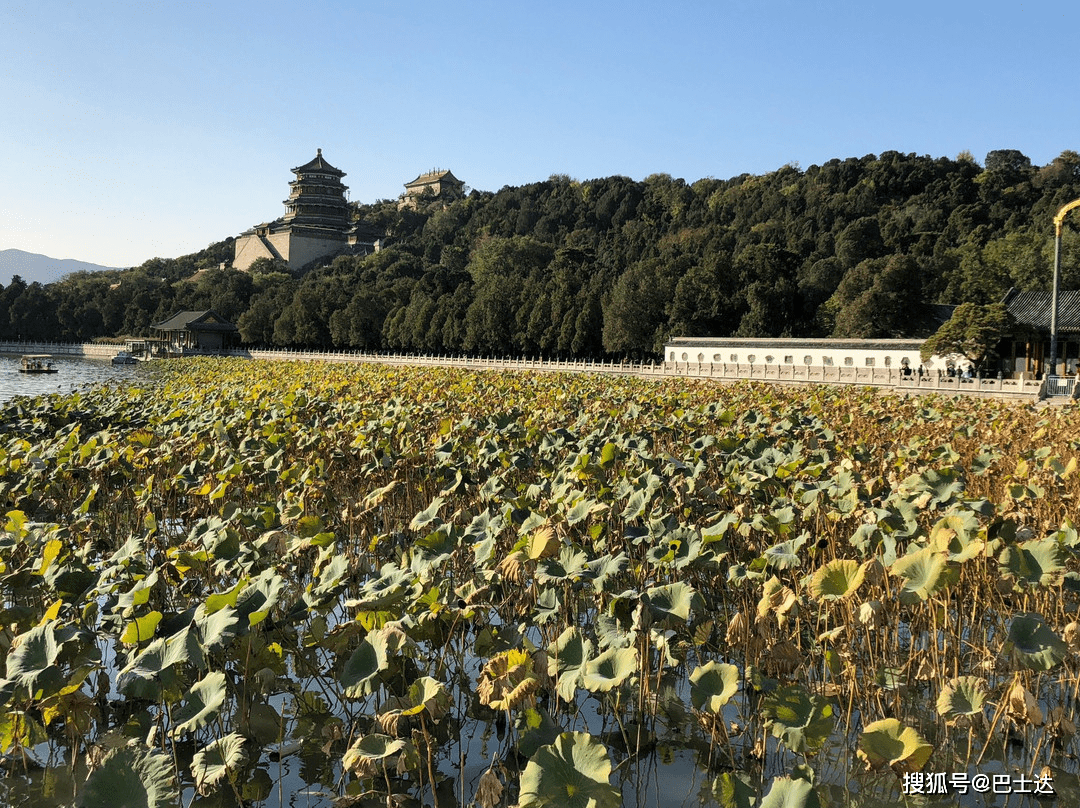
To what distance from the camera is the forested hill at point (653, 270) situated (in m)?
47.7

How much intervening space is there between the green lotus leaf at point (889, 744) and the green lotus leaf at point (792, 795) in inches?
17.7

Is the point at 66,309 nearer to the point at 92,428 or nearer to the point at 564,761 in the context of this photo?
the point at 92,428

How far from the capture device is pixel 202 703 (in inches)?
134

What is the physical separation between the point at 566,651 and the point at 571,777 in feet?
3.12

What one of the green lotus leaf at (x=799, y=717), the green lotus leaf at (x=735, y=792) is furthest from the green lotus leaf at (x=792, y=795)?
the green lotus leaf at (x=799, y=717)

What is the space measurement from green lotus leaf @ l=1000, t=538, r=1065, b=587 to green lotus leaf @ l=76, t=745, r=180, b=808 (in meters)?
3.82

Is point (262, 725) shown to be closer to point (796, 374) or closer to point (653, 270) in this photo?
point (796, 374)

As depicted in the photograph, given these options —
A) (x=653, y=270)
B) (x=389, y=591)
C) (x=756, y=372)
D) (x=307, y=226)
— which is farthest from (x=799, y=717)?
(x=307, y=226)

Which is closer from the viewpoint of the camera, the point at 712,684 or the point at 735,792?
the point at 735,792

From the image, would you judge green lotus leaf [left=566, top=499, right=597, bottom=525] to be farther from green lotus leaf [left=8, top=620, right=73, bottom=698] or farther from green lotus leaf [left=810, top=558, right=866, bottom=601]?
green lotus leaf [left=8, top=620, right=73, bottom=698]

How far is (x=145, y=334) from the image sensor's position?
80062 mm

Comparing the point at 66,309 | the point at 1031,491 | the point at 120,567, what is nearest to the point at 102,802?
the point at 120,567

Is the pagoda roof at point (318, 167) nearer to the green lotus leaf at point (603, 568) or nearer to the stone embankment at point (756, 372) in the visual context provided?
the stone embankment at point (756, 372)

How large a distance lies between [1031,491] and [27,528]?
6.61 metres
